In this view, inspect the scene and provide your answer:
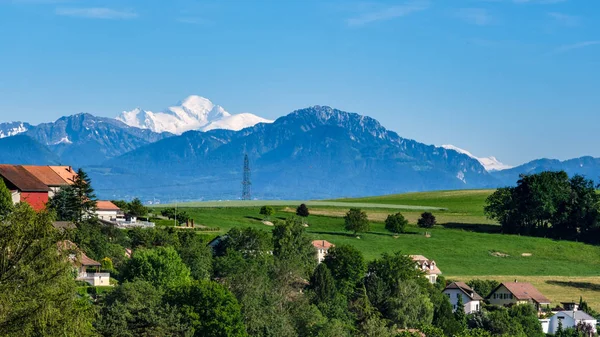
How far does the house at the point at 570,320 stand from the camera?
101 metres

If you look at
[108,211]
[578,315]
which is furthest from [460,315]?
[108,211]

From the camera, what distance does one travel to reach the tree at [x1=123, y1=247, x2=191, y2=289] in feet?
266

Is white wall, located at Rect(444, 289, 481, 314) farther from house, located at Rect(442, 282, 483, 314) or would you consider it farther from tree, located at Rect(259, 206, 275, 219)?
tree, located at Rect(259, 206, 275, 219)

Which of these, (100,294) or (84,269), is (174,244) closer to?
(84,269)

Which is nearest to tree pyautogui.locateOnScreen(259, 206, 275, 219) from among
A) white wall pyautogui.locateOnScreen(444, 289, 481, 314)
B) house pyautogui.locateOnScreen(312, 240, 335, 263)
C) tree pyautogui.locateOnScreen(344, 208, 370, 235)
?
tree pyautogui.locateOnScreen(344, 208, 370, 235)

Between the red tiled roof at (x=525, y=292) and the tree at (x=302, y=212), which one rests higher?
the tree at (x=302, y=212)

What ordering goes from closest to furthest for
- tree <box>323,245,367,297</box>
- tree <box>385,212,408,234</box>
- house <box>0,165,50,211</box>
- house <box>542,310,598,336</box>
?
1. house <box>542,310,598,336</box>
2. tree <box>323,245,367,297</box>
3. house <box>0,165,50,211</box>
4. tree <box>385,212,408,234</box>

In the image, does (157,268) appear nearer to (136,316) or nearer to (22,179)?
(136,316)

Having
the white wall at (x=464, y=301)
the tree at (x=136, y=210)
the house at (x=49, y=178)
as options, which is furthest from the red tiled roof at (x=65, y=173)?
the white wall at (x=464, y=301)

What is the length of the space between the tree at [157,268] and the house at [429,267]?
132ft

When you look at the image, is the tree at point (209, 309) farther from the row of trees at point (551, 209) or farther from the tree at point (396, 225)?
the row of trees at point (551, 209)

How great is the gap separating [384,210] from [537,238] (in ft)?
133

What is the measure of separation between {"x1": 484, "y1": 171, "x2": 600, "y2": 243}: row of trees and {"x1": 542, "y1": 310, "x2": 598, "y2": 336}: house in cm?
5902

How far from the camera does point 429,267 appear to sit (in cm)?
12194
